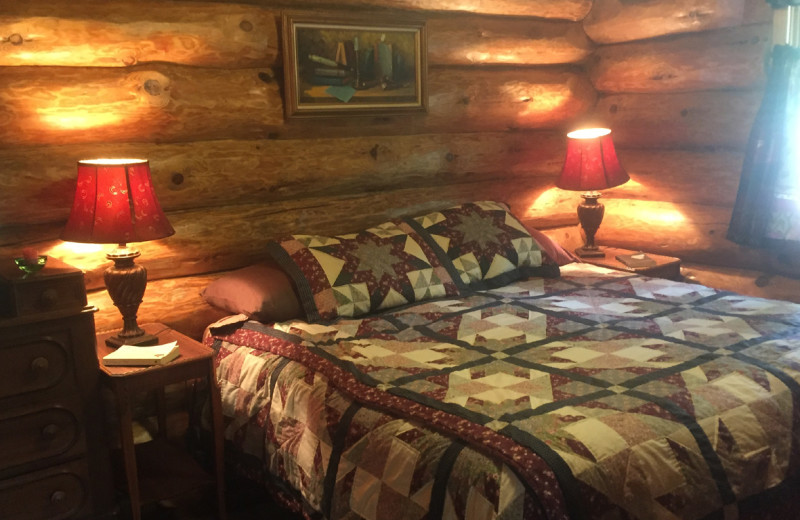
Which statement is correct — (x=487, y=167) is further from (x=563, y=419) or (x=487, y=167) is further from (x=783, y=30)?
(x=563, y=419)

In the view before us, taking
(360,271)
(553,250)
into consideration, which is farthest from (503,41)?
(360,271)

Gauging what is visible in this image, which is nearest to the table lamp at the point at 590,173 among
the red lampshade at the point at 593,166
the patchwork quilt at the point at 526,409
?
the red lampshade at the point at 593,166

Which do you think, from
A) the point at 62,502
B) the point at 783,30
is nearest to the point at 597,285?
the point at 783,30

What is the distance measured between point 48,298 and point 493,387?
4.21 ft

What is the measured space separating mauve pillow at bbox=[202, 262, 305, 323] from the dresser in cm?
A: 61

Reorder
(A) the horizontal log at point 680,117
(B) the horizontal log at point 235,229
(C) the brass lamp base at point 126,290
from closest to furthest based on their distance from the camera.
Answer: (C) the brass lamp base at point 126,290 → (B) the horizontal log at point 235,229 → (A) the horizontal log at point 680,117

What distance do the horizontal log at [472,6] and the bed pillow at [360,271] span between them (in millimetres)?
951

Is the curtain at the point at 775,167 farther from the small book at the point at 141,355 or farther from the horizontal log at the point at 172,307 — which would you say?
the small book at the point at 141,355

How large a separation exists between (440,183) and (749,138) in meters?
1.44

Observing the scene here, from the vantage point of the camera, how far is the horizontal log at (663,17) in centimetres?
360

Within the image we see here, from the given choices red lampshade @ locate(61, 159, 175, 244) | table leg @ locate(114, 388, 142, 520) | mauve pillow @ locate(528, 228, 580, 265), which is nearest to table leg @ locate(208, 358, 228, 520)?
table leg @ locate(114, 388, 142, 520)

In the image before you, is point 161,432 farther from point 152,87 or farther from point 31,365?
point 152,87

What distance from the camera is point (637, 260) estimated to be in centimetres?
374

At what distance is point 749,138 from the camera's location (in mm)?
3637
